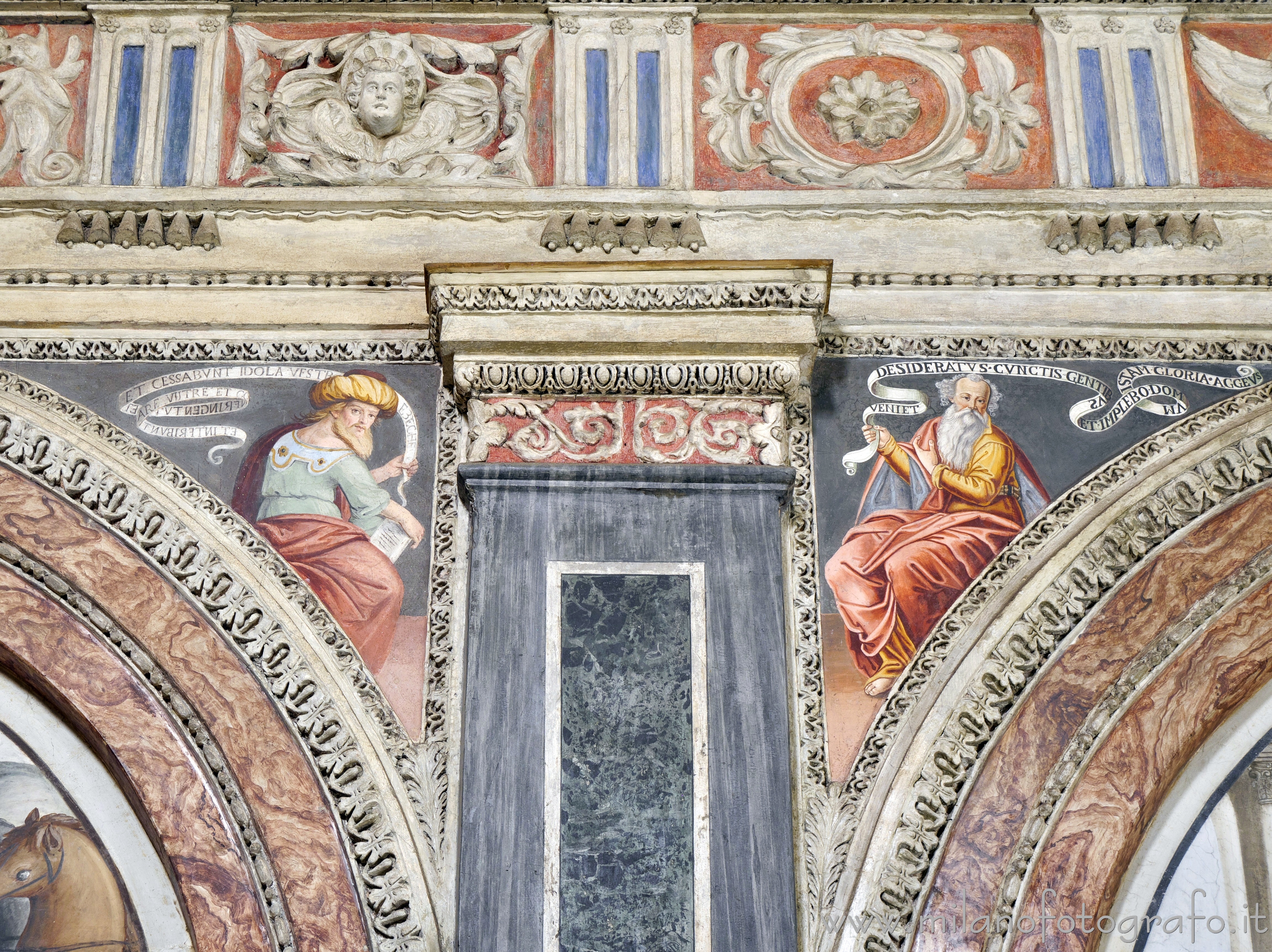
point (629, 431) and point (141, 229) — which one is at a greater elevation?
point (141, 229)

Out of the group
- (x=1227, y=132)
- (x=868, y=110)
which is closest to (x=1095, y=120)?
(x=1227, y=132)

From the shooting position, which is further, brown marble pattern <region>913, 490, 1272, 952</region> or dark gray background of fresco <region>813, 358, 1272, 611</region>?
dark gray background of fresco <region>813, 358, 1272, 611</region>

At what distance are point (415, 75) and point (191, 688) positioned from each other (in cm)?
212

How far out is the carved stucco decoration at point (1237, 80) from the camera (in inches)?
213

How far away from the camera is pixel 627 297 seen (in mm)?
4902

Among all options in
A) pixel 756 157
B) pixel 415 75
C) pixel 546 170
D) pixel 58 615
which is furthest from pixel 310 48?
pixel 58 615

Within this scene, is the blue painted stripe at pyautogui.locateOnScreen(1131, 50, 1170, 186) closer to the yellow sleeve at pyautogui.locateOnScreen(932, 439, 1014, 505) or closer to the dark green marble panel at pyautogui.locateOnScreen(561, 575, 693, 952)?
the yellow sleeve at pyautogui.locateOnScreen(932, 439, 1014, 505)

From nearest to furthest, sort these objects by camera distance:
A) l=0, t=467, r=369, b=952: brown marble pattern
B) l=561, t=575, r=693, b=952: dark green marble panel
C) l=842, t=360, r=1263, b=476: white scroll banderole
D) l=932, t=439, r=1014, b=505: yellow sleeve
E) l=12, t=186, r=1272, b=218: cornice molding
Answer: l=561, t=575, r=693, b=952: dark green marble panel, l=0, t=467, r=369, b=952: brown marble pattern, l=932, t=439, r=1014, b=505: yellow sleeve, l=842, t=360, r=1263, b=476: white scroll banderole, l=12, t=186, r=1272, b=218: cornice molding

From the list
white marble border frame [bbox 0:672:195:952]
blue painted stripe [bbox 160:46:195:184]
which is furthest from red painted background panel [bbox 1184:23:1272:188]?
white marble border frame [bbox 0:672:195:952]

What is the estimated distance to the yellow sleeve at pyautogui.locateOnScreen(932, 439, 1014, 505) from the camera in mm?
4906

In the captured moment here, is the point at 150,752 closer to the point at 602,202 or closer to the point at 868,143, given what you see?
the point at 602,202

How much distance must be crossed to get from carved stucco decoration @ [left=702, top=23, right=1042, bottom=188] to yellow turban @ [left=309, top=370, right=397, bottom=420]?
133 centimetres

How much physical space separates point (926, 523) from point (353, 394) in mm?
1770

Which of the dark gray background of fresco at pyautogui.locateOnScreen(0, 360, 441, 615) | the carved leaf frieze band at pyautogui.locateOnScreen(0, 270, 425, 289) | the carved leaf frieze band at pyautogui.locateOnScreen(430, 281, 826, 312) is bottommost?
the dark gray background of fresco at pyautogui.locateOnScreen(0, 360, 441, 615)
